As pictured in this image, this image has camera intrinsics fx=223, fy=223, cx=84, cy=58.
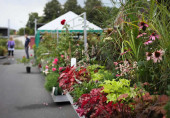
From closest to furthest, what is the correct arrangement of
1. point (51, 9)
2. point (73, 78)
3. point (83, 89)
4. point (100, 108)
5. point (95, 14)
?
point (100, 108) → point (83, 89) → point (73, 78) → point (95, 14) → point (51, 9)

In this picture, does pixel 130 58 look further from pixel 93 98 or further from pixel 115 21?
pixel 93 98

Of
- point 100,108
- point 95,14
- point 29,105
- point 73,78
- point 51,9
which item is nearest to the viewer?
point 100,108

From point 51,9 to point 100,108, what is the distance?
50019mm

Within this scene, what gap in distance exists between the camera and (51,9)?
A: 5009 cm

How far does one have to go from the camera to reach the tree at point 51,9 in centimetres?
5009

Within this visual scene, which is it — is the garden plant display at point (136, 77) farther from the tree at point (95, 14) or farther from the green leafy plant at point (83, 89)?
the tree at point (95, 14)

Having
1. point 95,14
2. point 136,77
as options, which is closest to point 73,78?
point 136,77

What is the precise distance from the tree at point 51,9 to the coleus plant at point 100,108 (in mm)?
48650

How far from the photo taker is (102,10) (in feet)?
12.0

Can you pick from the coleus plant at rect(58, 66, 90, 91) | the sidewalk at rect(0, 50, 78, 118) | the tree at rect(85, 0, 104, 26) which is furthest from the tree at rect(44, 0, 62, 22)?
the coleus plant at rect(58, 66, 90, 91)

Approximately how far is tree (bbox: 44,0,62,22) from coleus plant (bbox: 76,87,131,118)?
48650 mm

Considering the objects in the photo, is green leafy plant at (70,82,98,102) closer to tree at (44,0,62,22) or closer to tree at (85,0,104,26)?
tree at (85,0,104,26)

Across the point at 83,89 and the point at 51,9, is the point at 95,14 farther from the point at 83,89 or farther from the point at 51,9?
the point at 51,9

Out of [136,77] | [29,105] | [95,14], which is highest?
[95,14]
